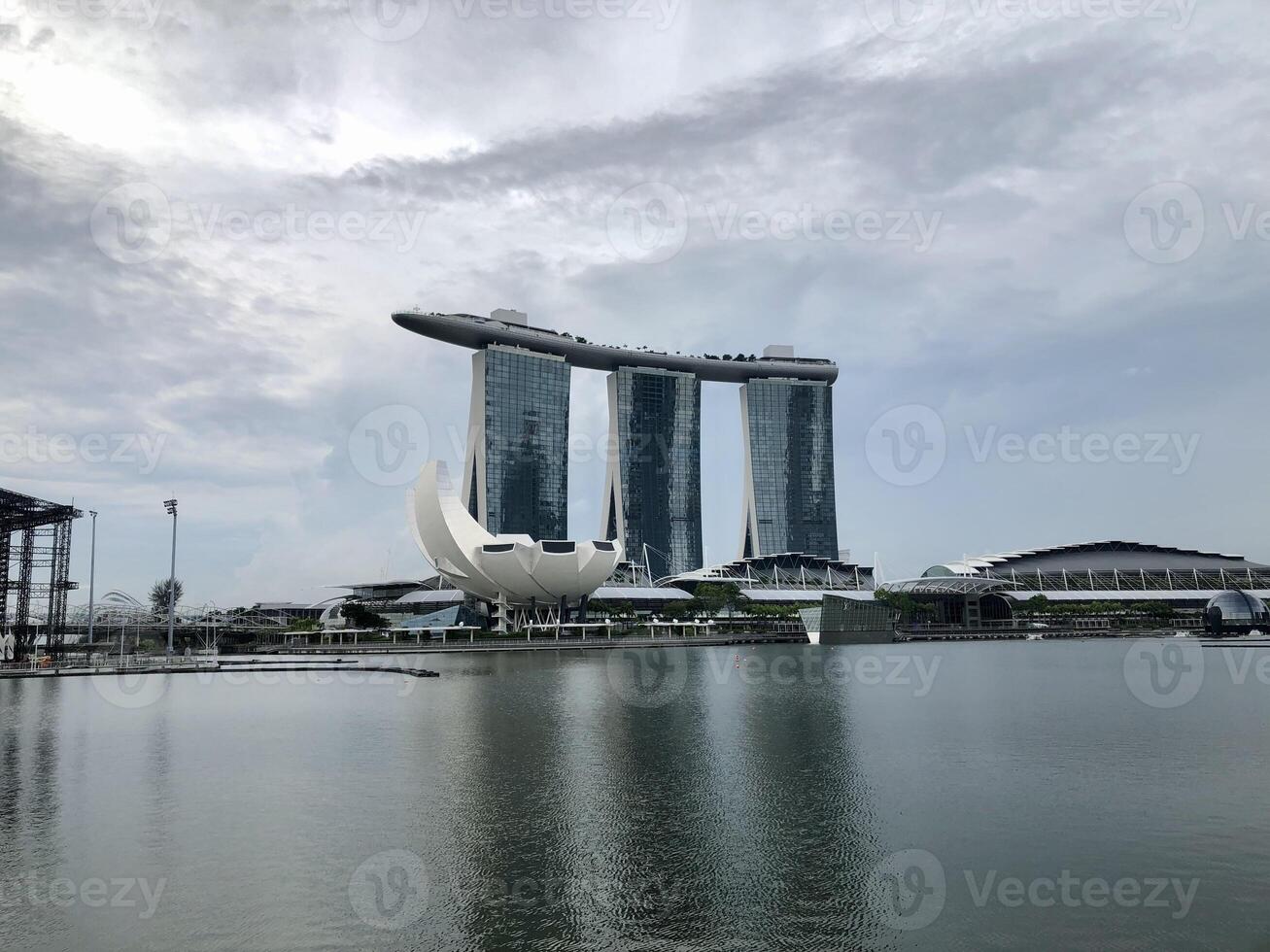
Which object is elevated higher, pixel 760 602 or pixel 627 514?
pixel 627 514

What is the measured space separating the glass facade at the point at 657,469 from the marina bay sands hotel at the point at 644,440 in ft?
0.60

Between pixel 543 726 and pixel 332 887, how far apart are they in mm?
13856

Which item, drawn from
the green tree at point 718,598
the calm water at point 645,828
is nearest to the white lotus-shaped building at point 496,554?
the green tree at point 718,598

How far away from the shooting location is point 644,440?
133875 millimetres

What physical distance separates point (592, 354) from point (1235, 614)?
8036 cm

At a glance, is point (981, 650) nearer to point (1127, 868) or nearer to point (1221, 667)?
point (1221, 667)

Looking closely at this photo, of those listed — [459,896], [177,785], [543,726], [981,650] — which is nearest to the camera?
[459,896]

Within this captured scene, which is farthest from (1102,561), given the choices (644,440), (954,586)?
(644,440)

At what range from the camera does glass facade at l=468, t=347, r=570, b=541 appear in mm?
119750

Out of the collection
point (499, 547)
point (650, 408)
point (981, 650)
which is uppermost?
point (650, 408)

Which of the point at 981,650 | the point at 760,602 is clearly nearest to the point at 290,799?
the point at 981,650

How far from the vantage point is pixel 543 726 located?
2619cm

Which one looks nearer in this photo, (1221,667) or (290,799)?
(290,799)

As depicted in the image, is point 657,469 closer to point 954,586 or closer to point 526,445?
point 526,445
